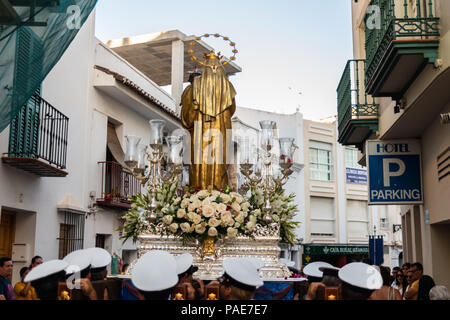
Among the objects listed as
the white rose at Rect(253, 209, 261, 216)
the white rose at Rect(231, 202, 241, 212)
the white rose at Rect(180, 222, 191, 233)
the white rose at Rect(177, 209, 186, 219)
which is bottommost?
the white rose at Rect(180, 222, 191, 233)

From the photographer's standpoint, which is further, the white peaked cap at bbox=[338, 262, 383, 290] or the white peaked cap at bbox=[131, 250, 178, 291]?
the white peaked cap at bbox=[338, 262, 383, 290]

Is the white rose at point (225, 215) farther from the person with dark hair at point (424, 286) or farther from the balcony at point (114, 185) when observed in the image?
the balcony at point (114, 185)

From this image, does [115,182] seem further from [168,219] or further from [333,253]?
[333,253]

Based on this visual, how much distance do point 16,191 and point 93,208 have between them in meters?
3.52

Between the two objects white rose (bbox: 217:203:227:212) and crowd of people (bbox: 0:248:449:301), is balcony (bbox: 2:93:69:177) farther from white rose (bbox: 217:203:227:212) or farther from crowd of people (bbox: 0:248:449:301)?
crowd of people (bbox: 0:248:449:301)

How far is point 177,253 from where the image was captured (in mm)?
6793

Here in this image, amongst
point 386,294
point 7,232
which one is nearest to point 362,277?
point 386,294

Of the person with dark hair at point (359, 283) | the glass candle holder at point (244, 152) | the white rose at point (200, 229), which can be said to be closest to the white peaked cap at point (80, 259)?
the person with dark hair at point (359, 283)

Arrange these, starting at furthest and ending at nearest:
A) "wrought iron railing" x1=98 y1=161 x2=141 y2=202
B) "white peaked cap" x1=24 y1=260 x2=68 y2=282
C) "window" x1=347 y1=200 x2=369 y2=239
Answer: "window" x1=347 y1=200 x2=369 y2=239, "wrought iron railing" x1=98 y1=161 x2=141 y2=202, "white peaked cap" x1=24 y1=260 x2=68 y2=282

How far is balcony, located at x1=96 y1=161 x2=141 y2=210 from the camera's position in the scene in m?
13.2

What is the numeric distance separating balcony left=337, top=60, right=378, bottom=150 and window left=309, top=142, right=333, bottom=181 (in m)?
16.4

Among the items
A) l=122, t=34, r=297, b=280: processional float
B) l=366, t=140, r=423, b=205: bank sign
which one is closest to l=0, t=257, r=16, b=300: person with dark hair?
l=122, t=34, r=297, b=280: processional float

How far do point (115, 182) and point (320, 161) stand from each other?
15850 mm

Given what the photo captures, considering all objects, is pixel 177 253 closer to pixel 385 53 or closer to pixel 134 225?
pixel 134 225
